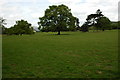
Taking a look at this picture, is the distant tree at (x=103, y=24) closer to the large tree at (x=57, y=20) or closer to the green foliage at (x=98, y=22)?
the green foliage at (x=98, y=22)

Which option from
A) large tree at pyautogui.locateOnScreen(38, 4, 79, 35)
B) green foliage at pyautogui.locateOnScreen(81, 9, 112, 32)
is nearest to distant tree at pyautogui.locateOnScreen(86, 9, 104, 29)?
green foliage at pyautogui.locateOnScreen(81, 9, 112, 32)

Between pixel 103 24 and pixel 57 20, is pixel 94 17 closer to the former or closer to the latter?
pixel 103 24

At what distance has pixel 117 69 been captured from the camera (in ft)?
27.4

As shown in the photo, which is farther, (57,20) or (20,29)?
(20,29)

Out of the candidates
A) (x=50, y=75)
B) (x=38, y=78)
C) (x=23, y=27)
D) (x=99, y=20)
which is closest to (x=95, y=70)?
(x=50, y=75)

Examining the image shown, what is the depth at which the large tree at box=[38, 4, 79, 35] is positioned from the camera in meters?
59.6

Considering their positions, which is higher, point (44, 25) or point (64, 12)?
point (64, 12)

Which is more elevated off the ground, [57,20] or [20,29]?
[57,20]

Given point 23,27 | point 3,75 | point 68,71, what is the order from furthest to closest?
point 23,27, point 68,71, point 3,75

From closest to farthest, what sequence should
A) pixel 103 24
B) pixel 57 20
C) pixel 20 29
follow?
1. pixel 57 20
2. pixel 20 29
3. pixel 103 24

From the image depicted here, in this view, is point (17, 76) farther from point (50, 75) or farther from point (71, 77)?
point (71, 77)

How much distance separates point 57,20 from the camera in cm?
6138

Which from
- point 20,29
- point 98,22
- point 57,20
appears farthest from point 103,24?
point 20,29

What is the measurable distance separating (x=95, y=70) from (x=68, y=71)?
5.22ft
